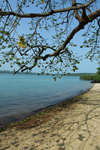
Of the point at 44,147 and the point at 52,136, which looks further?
the point at 52,136

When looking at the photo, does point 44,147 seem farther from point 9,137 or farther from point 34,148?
point 9,137

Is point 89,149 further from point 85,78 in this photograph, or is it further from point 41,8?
point 85,78

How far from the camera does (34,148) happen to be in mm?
4336

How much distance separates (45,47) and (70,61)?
5.23 ft

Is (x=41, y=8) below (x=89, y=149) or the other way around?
the other way around

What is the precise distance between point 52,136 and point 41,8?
256 inches

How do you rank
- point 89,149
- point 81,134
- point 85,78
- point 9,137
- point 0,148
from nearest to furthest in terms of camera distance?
point 89,149
point 0,148
point 81,134
point 9,137
point 85,78

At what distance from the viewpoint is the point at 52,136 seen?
17.0ft

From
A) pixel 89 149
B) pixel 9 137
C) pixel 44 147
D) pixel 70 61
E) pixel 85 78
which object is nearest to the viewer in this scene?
pixel 89 149

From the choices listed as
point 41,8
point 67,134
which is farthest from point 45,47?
point 67,134

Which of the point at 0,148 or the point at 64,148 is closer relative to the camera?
the point at 64,148

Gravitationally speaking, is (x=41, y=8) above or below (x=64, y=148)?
above

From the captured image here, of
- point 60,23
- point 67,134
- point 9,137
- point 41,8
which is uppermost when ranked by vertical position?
point 41,8

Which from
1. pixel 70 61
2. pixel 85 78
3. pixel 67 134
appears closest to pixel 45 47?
pixel 70 61
